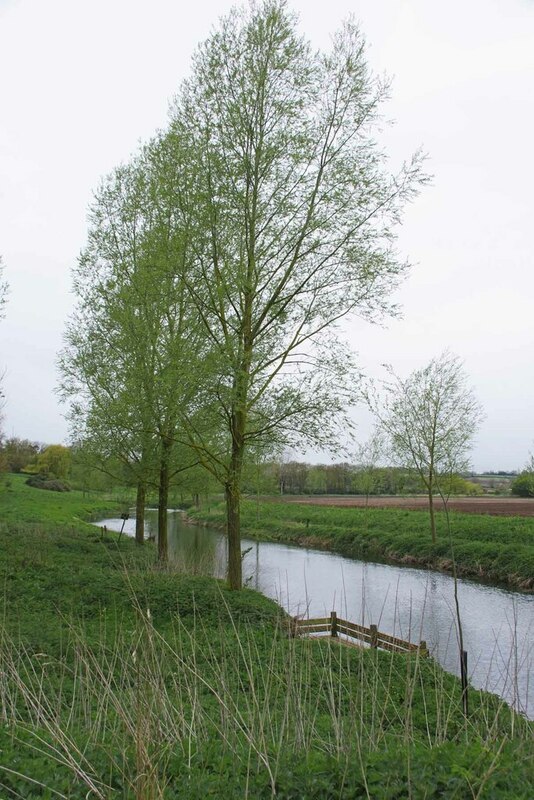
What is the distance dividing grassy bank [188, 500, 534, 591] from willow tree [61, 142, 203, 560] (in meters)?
3.78

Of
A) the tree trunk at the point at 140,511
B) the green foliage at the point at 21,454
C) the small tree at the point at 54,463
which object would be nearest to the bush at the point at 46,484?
the small tree at the point at 54,463

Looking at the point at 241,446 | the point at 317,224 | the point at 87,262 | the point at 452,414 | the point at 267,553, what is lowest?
the point at 267,553

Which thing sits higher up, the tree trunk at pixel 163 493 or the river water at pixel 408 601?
the tree trunk at pixel 163 493

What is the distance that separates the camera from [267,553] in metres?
31.6

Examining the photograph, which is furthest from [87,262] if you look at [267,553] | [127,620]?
[267,553]

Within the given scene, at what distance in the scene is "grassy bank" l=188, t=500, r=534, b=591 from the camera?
2278 cm

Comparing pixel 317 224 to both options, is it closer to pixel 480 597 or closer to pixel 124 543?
pixel 480 597

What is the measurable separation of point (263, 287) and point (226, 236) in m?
1.24

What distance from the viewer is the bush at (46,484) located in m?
59.4

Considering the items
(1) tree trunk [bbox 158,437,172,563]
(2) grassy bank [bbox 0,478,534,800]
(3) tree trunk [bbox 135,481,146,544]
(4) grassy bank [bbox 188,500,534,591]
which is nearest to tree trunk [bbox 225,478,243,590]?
(4) grassy bank [bbox 188,500,534,591]

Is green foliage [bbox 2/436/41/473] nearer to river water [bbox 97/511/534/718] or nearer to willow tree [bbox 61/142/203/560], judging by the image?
river water [bbox 97/511/534/718]

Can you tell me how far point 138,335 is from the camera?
15.6 m

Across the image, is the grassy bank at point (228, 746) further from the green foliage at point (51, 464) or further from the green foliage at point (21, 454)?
the green foliage at point (21, 454)

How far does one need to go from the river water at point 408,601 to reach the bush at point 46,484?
100ft
